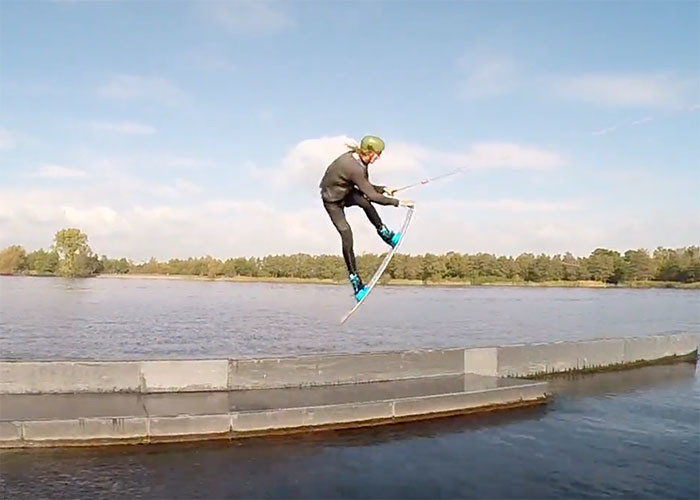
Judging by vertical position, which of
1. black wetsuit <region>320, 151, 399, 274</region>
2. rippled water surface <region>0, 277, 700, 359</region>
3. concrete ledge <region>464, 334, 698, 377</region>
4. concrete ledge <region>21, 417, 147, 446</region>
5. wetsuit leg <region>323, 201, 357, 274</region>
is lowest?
rippled water surface <region>0, 277, 700, 359</region>

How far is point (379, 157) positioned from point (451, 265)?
222ft

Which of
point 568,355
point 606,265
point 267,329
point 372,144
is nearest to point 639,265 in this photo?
point 606,265

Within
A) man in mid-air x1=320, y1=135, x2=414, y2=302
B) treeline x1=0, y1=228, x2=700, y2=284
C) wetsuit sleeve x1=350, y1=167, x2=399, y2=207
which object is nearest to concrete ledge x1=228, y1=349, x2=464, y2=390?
man in mid-air x1=320, y1=135, x2=414, y2=302

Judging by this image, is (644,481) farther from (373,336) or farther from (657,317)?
(657,317)

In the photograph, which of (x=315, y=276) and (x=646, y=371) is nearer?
(x=646, y=371)

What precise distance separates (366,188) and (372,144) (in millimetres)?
479

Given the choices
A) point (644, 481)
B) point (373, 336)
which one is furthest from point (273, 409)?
point (373, 336)

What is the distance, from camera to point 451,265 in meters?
Result: 74.3

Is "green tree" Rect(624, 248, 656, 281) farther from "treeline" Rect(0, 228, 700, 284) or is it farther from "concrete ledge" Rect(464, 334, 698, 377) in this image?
"concrete ledge" Rect(464, 334, 698, 377)

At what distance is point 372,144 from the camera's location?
751 cm

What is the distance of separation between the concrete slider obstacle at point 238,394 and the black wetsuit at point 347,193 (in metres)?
2.70

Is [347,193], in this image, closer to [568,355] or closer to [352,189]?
[352,189]

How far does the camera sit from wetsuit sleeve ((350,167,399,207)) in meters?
7.57

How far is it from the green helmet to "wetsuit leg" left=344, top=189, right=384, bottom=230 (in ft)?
1.82
